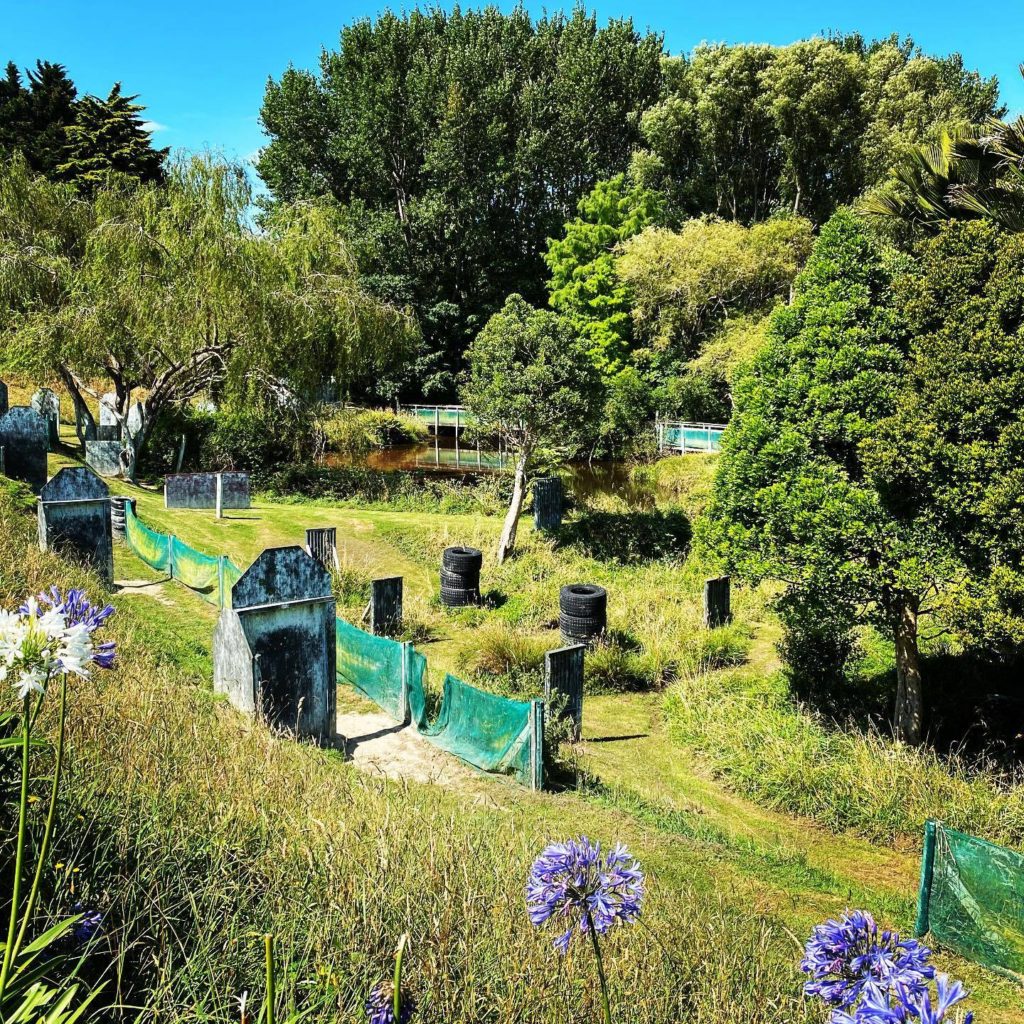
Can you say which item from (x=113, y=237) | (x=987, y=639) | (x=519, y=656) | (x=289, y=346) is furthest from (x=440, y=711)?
(x=113, y=237)

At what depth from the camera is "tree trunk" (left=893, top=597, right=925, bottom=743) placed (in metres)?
9.09

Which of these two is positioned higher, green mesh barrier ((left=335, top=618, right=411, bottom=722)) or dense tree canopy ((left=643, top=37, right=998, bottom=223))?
dense tree canopy ((left=643, top=37, right=998, bottom=223))

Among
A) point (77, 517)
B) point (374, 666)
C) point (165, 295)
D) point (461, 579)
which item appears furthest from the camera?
point (165, 295)

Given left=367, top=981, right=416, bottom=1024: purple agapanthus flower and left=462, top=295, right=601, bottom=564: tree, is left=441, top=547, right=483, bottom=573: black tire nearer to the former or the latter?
left=462, top=295, right=601, bottom=564: tree

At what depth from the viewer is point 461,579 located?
1479 centimetres

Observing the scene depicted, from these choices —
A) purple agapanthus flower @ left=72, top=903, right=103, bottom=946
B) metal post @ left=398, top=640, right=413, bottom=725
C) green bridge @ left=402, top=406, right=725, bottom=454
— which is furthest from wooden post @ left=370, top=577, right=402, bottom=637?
green bridge @ left=402, top=406, right=725, bottom=454

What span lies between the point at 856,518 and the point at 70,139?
3870 cm

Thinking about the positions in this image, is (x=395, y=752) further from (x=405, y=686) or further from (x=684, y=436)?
(x=684, y=436)

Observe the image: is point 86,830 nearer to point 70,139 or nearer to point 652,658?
point 652,658

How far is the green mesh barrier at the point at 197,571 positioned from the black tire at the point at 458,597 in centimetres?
433

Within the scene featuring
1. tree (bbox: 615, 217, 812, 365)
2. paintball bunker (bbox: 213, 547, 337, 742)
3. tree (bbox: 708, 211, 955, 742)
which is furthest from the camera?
tree (bbox: 615, 217, 812, 365)

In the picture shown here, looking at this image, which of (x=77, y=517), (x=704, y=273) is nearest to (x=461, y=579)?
(x=77, y=517)

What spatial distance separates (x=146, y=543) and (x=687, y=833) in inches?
416

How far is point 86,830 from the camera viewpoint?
113 inches
